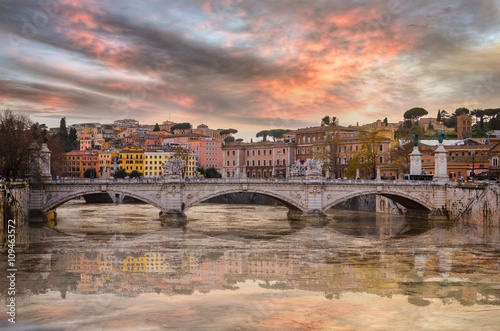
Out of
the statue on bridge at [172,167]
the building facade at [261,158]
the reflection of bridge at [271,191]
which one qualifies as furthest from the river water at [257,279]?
the building facade at [261,158]

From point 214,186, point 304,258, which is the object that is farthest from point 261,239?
point 214,186

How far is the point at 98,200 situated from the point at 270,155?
30.0 meters

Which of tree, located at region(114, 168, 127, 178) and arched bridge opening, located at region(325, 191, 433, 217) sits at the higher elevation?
tree, located at region(114, 168, 127, 178)

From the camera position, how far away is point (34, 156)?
43125 millimetres

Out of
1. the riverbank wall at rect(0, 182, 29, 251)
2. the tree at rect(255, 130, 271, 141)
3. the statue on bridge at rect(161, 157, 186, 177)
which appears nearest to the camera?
the riverbank wall at rect(0, 182, 29, 251)

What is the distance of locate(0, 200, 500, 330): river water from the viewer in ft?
55.5

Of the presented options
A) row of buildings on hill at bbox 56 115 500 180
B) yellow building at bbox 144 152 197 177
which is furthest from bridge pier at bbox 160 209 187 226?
yellow building at bbox 144 152 197 177

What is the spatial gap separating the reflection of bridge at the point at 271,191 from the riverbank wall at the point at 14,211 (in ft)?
8.76

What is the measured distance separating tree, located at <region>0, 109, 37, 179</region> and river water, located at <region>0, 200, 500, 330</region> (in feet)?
22.5

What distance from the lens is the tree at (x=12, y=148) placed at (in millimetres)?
41469

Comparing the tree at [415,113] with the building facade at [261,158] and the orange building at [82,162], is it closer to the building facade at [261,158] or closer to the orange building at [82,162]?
the building facade at [261,158]

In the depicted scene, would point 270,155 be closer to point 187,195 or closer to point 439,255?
point 187,195

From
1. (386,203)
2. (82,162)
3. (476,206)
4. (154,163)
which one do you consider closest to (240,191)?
(386,203)

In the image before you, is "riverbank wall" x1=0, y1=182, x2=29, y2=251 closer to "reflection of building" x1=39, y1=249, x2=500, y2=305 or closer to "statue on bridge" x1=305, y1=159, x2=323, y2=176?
"reflection of building" x1=39, y1=249, x2=500, y2=305
